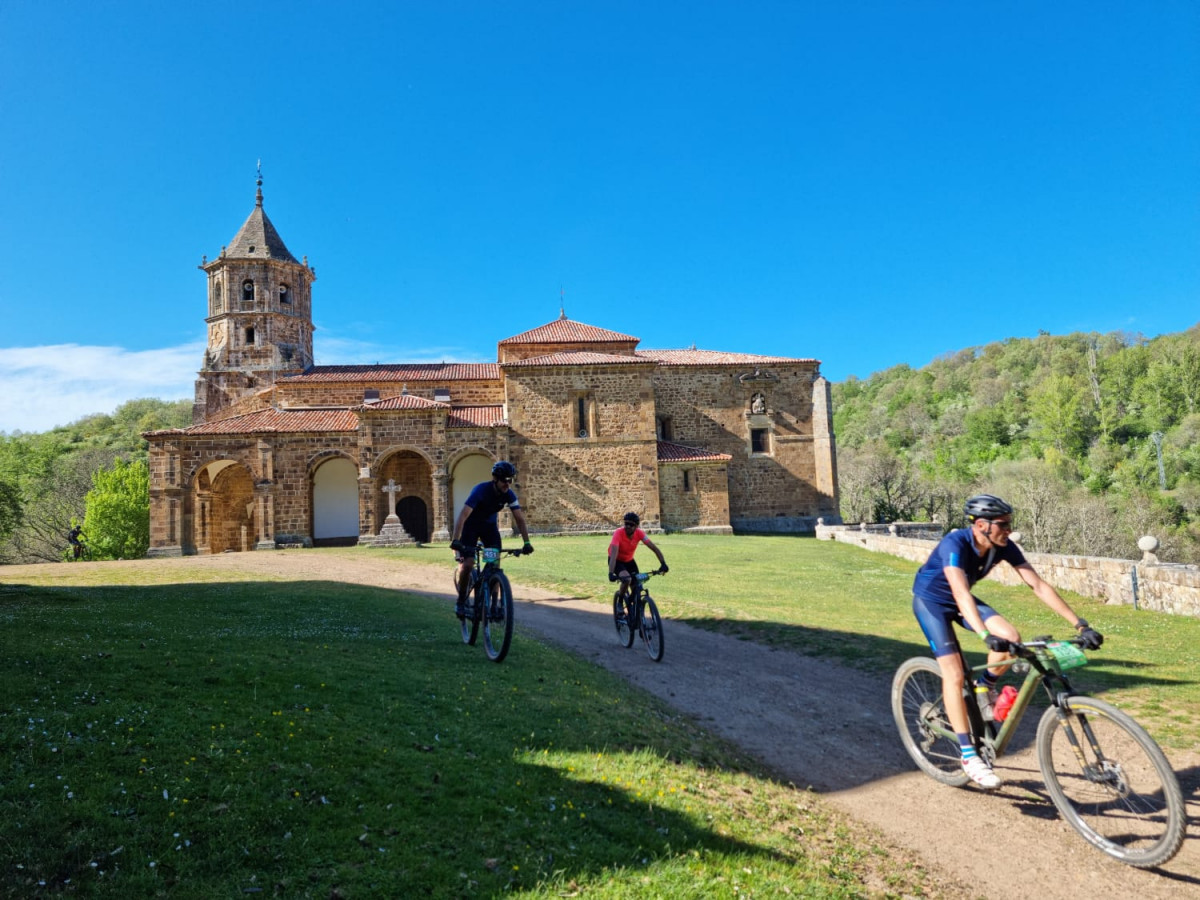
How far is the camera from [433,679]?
5.85 m

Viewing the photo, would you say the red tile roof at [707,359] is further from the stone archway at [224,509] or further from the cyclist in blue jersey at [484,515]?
the cyclist in blue jersey at [484,515]

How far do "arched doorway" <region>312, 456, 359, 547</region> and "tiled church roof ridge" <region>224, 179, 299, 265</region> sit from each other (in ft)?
47.5

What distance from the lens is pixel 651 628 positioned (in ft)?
26.6

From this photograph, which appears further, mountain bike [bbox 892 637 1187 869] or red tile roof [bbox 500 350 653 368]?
red tile roof [bbox 500 350 653 368]

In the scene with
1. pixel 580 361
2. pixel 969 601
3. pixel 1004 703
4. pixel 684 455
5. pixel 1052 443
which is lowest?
pixel 1004 703

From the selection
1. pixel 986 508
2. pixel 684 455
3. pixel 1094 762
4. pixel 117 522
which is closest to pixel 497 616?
pixel 986 508

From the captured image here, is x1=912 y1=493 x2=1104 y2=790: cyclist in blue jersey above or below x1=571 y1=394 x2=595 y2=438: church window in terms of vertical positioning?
below

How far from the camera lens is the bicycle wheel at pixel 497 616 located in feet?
21.7

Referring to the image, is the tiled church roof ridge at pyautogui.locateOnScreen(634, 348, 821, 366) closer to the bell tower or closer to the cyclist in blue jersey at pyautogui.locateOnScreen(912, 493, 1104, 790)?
the bell tower

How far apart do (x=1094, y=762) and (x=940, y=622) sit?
101cm

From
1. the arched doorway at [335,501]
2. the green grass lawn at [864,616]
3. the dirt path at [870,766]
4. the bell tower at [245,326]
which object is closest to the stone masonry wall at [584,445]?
the arched doorway at [335,501]

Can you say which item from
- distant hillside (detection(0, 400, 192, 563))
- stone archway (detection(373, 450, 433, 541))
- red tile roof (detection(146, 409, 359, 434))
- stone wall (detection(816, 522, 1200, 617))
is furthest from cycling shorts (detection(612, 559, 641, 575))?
distant hillside (detection(0, 400, 192, 563))

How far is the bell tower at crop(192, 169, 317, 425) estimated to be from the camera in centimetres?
3672

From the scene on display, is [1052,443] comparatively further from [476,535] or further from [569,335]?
[476,535]
